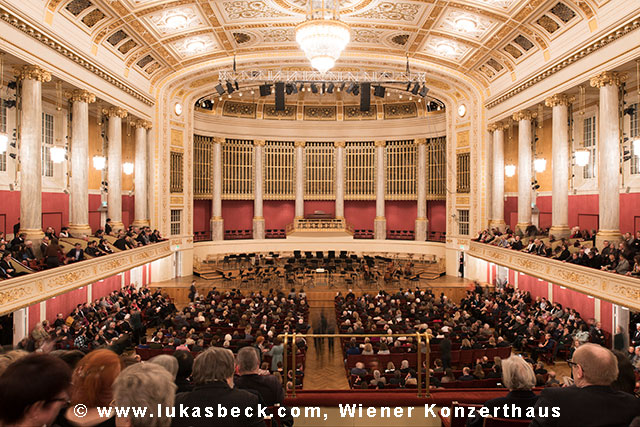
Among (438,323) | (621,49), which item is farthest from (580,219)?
(438,323)

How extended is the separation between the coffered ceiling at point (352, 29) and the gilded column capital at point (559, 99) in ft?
6.26

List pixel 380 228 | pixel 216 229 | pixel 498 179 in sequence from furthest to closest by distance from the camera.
→ 1. pixel 380 228
2. pixel 216 229
3. pixel 498 179

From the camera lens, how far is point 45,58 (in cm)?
1318

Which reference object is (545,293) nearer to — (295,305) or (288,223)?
(295,305)

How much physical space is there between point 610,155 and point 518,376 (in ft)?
42.4

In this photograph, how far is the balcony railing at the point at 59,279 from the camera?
389 inches

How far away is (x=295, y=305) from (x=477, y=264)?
462 inches

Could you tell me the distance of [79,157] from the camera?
53.1 feet

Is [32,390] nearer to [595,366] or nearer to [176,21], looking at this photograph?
[595,366]

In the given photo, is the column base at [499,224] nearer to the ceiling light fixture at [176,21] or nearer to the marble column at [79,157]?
the ceiling light fixture at [176,21]

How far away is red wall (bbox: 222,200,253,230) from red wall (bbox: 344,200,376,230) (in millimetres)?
7047

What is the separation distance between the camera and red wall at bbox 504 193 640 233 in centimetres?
1548

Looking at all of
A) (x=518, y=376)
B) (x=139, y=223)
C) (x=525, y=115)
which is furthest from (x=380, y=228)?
(x=518, y=376)

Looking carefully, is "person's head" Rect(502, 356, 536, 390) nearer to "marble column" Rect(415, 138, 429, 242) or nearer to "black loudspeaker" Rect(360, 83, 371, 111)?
"black loudspeaker" Rect(360, 83, 371, 111)
